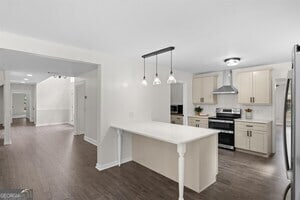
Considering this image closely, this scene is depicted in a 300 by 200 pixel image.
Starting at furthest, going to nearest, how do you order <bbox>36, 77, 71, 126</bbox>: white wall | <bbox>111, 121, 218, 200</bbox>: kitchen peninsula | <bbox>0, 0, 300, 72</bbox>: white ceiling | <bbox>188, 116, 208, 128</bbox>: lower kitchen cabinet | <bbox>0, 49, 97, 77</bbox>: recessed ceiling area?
<bbox>36, 77, 71, 126</bbox>: white wall → <bbox>188, 116, 208, 128</bbox>: lower kitchen cabinet → <bbox>0, 49, 97, 77</bbox>: recessed ceiling area → <bbox>111, 121, 218, 200</bbox>: kitchen peninsula → <bbox>0, 0, 300, 72</bbox>: white ceiling

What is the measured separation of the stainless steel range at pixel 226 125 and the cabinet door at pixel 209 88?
52 centimetres

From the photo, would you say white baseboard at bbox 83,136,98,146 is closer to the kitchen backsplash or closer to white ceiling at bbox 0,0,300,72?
white ceiling at bbox 0,0,300,72

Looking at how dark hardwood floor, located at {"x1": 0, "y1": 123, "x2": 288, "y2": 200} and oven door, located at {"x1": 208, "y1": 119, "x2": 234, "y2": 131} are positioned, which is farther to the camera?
oven door, located at {"x1": 208, "y1": 119, "x2": 234, "y2": 131}

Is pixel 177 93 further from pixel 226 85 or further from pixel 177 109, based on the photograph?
pixel 226 85

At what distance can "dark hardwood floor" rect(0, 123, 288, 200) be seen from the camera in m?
2.41

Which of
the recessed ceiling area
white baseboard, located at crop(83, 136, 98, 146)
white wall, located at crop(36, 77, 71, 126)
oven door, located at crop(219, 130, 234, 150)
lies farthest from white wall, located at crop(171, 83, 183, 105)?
white wall, located at crop(36, 77, 71, 126)

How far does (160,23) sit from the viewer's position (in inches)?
81.4

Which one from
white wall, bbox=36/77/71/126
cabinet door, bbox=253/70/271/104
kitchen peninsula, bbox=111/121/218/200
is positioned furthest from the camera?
white wall, bbox=36/77/71/126

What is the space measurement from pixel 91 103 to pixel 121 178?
10.2 feet

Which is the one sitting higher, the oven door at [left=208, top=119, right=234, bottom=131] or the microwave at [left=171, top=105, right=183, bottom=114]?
the microwave at [left=171, top=105, right=183, bottom=114]

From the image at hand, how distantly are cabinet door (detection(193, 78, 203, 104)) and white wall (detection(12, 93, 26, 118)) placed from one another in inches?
543

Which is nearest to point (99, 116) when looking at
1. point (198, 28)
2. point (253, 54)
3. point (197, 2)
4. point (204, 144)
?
point (204, 144)

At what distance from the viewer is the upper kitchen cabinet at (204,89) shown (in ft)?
17.1

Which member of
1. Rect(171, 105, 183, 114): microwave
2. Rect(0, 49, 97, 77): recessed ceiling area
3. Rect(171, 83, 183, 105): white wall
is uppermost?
Rect(0, 49, 97, 77): recessed ceiling area
